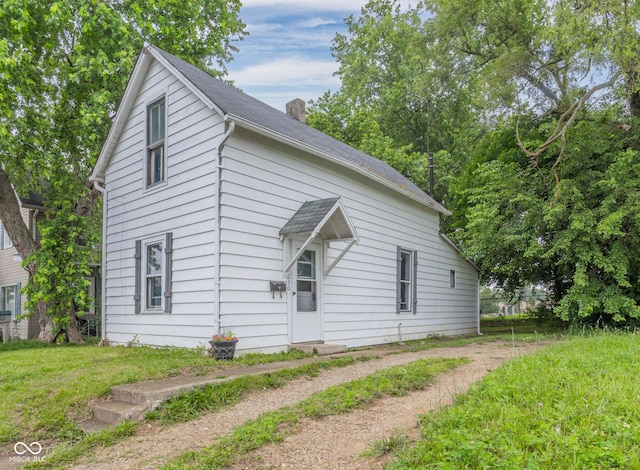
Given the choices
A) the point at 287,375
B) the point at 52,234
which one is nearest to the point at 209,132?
the point at 287,375

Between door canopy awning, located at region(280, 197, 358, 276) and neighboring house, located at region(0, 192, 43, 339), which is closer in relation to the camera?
door canopy awning, located at region(280, 197, 358, 276)

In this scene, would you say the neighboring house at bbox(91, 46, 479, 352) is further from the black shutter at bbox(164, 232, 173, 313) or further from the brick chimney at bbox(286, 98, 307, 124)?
the brick chimney at bbox(286, 98, 307, 124)

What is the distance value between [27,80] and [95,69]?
4.32 feet

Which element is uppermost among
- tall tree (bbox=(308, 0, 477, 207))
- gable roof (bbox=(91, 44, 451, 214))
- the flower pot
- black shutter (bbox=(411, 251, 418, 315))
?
tall tree (bbox=(308, 0, 477, 207))

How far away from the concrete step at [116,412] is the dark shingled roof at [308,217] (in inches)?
156

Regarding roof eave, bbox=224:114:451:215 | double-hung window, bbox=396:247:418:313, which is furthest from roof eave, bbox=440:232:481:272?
roof eave, bbox=224:114:451:215

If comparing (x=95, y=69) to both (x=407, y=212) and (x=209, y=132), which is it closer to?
(x=209, y=132)

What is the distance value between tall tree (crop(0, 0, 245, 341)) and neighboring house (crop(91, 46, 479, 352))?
1208 mm

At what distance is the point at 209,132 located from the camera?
24.9 ft

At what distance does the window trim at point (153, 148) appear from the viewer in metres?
8.64

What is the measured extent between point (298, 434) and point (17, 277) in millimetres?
16115

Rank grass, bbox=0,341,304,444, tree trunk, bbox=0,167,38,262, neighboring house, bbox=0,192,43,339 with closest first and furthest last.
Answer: grass, bbox=0,341,304,444, tree trunk, bbox=0,167,38,262, neighboring house, bbox=0,192,43,339

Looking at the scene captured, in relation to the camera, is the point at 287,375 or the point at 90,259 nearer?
the point at 287,375

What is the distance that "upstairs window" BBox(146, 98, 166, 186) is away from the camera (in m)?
8.79
